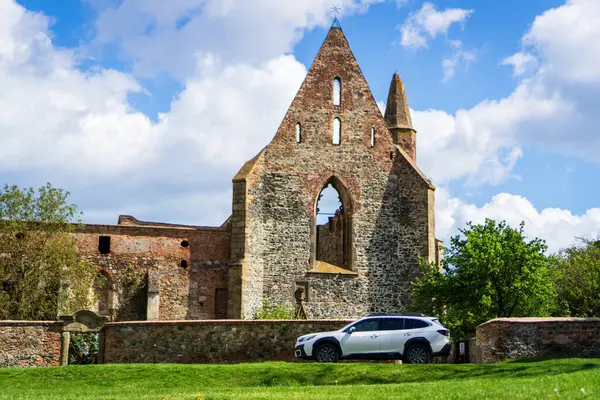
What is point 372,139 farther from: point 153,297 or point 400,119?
point 153,297

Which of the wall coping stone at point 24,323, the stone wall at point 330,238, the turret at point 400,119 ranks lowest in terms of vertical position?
the wall coping stone at point 24,323

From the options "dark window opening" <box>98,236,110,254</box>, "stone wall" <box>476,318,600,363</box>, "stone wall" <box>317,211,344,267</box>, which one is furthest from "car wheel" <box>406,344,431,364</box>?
"stone wall" <box>317,211,344,267</box>

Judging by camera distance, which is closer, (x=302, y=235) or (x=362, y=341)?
(x=362, y=341)

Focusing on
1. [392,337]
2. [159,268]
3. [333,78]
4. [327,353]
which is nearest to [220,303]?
[159,268]

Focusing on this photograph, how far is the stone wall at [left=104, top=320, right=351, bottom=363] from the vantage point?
102 ft

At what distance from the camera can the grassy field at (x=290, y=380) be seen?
20.0 m

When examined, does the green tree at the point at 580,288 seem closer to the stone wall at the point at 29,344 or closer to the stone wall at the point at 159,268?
the stone wall at the point at 159,268

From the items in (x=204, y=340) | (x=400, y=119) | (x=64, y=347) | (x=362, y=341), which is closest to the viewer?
(x=362, y=341)

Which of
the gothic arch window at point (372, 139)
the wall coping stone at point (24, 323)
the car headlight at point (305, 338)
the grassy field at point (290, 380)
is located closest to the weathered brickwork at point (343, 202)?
the gothic arch window at point (372, 139)

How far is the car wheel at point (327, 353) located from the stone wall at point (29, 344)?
9363mm

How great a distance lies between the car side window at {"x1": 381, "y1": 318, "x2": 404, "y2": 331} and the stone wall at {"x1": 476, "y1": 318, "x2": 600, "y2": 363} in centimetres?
264

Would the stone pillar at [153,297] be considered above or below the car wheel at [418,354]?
above

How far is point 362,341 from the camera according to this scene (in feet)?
91.3

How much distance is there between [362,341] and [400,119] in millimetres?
22629
